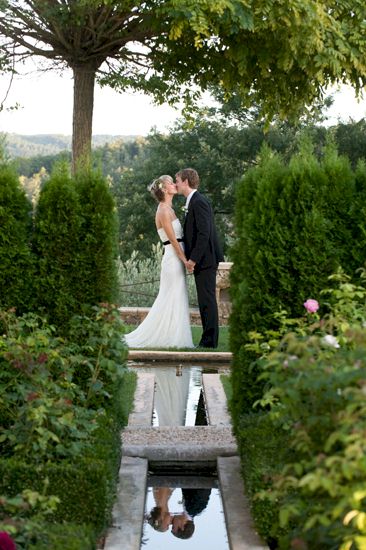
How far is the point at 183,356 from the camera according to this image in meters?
11.7

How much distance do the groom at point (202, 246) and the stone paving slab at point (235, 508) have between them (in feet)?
16.9

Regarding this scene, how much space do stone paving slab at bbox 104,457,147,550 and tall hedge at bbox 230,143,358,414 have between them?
0.77 m

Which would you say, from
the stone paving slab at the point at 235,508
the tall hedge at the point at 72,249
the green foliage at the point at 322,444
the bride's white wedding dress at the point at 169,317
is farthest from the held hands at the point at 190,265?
the green foliage at the point at 322,444

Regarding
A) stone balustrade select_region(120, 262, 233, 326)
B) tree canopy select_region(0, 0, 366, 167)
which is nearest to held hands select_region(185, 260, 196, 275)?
tree canopy select_region(0, 0, 366, 167)

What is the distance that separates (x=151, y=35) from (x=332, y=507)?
1259 cm

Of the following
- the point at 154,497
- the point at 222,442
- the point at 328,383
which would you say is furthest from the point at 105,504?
the point at 222,442

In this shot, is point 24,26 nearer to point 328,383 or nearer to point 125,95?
point 125,95

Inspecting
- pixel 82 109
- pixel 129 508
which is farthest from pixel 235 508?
pixel 82 109

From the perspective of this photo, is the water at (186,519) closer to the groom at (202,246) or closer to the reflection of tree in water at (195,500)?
the reflection of tree in water at (195,500)

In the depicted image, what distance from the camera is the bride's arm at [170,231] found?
11.8m

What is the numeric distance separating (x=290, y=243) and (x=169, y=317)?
21.1ft

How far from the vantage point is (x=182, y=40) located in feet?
50.6

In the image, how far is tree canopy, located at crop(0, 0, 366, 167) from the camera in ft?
44.4

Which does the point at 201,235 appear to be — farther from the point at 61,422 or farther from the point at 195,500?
the point at 61,422
